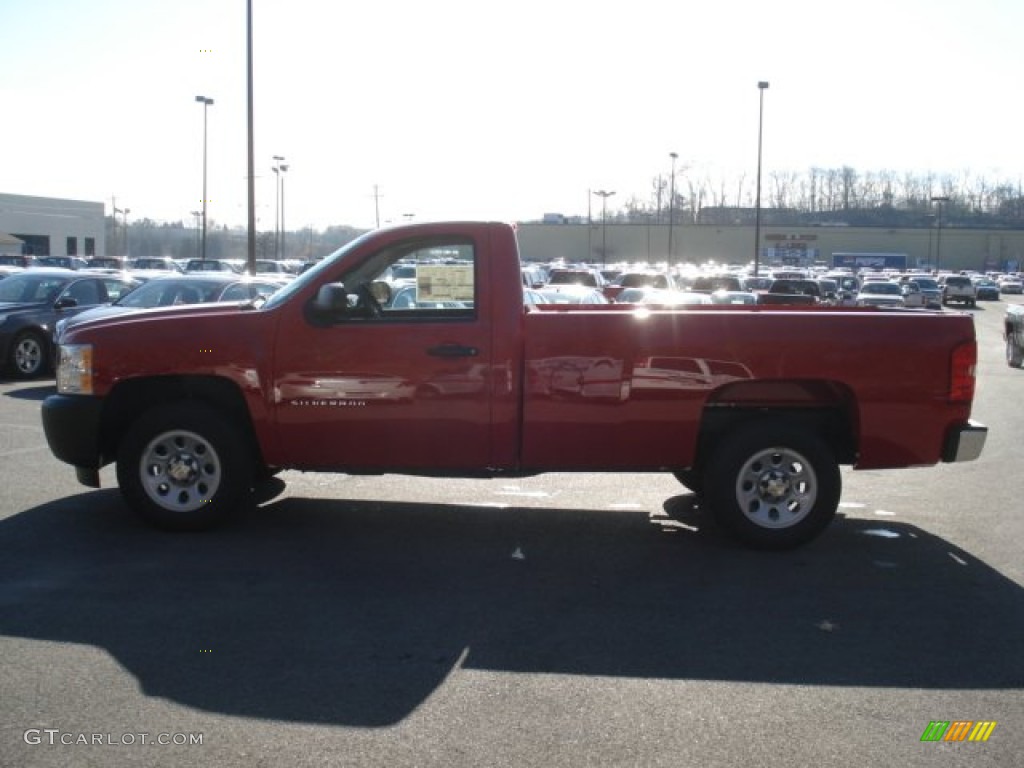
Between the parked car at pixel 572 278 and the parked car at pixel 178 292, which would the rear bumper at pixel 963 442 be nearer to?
the parked car at pixel 178 292

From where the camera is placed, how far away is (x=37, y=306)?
17734 mm

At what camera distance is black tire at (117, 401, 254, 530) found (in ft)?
24.7

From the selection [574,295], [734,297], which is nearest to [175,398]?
[574,295]

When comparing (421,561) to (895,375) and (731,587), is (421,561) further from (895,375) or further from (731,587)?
(895,375)

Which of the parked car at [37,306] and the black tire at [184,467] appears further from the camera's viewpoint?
the parked car at [37,306]

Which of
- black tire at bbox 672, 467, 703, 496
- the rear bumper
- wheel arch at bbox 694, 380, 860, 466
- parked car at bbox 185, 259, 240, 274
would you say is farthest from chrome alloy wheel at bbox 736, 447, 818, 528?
parked car at bbox 185, 259, 240, 274

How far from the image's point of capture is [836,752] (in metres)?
4.35

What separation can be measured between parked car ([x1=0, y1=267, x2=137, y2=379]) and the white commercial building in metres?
53.9

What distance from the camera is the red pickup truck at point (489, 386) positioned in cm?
733

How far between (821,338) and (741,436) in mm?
838

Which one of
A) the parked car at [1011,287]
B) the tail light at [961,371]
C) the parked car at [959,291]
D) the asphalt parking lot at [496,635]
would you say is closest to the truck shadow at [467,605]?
the asphalt parking lot at [496,635]

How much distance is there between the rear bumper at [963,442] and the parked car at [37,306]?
14.0 m

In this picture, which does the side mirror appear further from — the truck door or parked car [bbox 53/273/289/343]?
parked car [bbox 53/273/289/343]

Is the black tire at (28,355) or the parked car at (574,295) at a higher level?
the parked car at (574,295)
